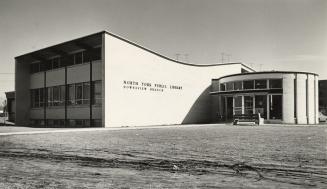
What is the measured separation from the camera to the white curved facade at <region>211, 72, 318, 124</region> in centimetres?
3014

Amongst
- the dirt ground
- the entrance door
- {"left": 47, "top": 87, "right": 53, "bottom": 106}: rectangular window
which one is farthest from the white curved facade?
the dirt ground

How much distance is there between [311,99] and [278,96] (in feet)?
12.1

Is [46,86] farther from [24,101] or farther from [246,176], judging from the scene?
[246,176]

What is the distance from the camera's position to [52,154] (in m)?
9.59

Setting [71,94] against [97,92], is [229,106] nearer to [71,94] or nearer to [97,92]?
[97,92]

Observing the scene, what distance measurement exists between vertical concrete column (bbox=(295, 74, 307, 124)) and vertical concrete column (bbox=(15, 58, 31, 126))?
28.3 meters

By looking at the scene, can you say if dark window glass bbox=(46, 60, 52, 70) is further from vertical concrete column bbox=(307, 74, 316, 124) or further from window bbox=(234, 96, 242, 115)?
vertical concrete column bbox=(307, 74, 316, 124)

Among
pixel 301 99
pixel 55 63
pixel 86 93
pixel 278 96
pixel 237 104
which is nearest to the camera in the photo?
pixel 86 93

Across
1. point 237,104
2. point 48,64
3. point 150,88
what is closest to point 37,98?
point 48,64

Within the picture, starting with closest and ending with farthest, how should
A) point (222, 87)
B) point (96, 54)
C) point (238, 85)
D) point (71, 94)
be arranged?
point (96, 54) < point (71, 94) < point (238, 85) < point (222, 87)

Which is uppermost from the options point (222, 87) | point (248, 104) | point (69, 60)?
point (69, 60)

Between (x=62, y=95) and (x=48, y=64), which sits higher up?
(x=48, y=64)

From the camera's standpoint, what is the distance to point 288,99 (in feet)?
98.8

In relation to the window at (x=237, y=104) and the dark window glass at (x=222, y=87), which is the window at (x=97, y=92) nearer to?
the window at (x=237, y=104)
